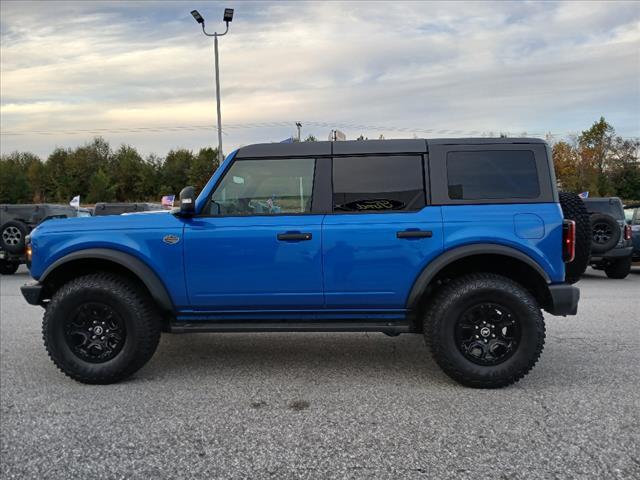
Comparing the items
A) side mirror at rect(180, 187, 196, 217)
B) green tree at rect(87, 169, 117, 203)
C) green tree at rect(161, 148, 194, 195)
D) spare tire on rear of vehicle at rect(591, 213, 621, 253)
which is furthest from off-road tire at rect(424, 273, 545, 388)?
green tree at rect(161, 148, 194, 195)

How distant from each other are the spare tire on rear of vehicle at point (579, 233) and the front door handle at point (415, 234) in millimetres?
1247

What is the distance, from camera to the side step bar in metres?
4.21

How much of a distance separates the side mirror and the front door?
0.09m

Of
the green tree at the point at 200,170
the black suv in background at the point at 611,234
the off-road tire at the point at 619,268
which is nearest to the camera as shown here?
the black suv in background at the point at 611,234

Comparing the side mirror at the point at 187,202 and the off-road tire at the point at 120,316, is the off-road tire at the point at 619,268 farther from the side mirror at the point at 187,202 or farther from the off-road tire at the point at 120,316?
the off-road tire at the point at 120,316

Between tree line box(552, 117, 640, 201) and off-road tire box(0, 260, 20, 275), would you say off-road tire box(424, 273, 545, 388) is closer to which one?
off-road tire box(0, 260, 20, 275)

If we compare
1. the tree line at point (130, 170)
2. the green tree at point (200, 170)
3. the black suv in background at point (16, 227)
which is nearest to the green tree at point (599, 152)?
the tree line at point (130, 170)

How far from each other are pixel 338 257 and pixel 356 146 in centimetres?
93

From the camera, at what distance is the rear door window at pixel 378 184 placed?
4227 mm

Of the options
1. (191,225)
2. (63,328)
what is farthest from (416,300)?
(63,328)

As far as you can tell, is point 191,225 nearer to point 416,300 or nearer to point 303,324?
point 303,324

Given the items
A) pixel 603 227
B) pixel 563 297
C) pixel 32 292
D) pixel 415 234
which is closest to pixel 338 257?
pixel 415 234

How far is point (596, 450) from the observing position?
3074 mm

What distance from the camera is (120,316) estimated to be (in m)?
4.29
